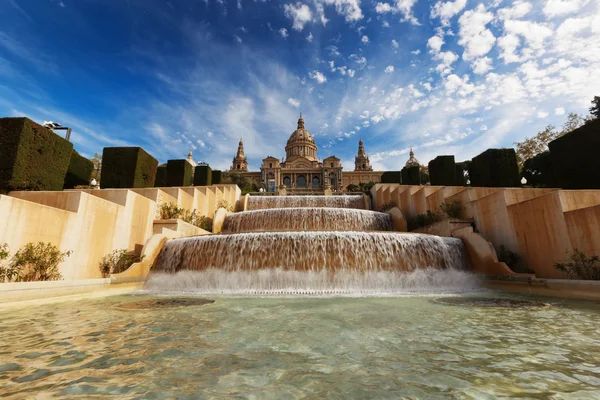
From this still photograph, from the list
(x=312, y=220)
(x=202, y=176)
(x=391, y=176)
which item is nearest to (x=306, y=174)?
(x=391, y=176)

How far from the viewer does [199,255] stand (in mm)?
9312

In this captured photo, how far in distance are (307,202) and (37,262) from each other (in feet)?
54.2

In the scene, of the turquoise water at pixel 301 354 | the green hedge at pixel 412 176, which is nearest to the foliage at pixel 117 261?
the turquoise water at pixel 301 354

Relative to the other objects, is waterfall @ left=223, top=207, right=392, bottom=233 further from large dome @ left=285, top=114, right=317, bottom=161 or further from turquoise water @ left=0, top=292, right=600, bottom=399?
large dome @ left=285, top=114, right=317, bottom=161

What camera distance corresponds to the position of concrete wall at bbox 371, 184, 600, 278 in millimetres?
7047

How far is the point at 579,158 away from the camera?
40.7 feet

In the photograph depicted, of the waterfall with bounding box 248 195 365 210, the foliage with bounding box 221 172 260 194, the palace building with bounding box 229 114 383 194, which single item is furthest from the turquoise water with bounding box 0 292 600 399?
the palace building with bounding box 229 114 383 194

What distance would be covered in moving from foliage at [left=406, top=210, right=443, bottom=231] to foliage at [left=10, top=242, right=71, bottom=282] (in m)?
13.7

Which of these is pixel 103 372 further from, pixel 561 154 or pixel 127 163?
pixel 561 154

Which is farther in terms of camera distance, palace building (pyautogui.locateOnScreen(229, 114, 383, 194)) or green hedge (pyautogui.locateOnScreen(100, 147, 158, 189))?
palace building (pyautogui.locateOnScreen(229, 114, 383, 194))

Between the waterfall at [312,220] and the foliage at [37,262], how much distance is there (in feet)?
29.0

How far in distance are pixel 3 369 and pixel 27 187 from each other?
9.10m

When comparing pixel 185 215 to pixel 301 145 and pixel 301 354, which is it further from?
pixel 301 145

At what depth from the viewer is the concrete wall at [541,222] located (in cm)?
705
